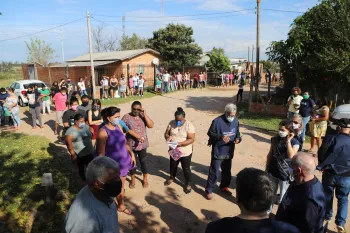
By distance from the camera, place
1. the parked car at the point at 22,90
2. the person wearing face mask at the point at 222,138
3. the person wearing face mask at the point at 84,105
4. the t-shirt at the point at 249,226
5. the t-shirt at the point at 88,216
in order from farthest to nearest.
Result: 1. the parked car at the point at 22,90
2. the person wearing face mask at the point at 84,105
3. the person wearing face mask at the point at 222,138
4. the t-shirt at the point at 88,216
5. the t-shirt at the point at 249,226

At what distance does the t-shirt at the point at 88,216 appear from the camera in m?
1.96


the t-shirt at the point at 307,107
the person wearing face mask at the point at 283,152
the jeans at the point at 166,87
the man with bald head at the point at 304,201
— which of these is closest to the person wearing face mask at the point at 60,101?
the person wearing face mask at the point at 283,152

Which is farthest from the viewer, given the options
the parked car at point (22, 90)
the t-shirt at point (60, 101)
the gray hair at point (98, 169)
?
the parked car at point (22, 90)

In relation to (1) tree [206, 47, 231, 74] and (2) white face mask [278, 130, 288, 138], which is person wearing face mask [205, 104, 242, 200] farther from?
(1) tree [206, 47, 231, 74]

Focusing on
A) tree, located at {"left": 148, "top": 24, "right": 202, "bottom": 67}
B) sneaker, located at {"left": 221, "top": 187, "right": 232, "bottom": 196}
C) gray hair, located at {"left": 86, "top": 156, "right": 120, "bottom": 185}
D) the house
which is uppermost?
tree, located at {"left": 148, "top": 24, "right": 202, "bottom": 67}

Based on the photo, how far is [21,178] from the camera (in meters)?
5.69

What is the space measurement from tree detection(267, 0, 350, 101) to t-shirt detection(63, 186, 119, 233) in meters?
9.89

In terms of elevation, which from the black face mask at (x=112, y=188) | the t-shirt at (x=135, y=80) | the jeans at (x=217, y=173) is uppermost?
the t-shirt at (x=135, y=80)

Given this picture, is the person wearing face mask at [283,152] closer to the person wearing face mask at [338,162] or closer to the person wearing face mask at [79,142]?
the person wearing face mask at [338,162]

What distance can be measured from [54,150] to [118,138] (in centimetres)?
449

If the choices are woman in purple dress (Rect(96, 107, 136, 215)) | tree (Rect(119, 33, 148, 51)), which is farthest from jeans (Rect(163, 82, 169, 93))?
tree (Rect(119, 33, 148, 51))

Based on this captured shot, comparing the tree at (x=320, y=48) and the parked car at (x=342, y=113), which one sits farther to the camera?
the tree at (x=320, y=48)

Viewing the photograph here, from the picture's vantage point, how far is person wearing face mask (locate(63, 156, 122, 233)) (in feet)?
6.48

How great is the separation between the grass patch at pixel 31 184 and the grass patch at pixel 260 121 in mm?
6878
